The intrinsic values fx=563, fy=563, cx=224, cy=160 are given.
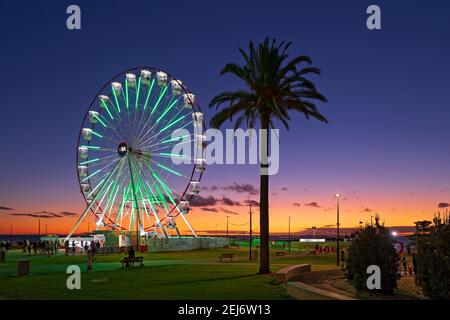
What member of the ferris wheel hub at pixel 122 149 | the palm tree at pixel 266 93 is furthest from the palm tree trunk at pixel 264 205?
the ferris wheel hub at pixel 122 149

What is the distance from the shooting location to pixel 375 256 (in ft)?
69.7

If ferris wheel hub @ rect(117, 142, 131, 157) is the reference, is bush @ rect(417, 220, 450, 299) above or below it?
below

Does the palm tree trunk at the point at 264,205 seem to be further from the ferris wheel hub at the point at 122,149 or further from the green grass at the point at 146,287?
the ferris wheel hub at the point at 122,149

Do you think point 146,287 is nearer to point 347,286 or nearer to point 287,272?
point 287,272

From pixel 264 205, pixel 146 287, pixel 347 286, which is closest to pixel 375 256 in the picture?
pixel 347 286

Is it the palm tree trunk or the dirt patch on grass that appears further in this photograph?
the palm tree trunk

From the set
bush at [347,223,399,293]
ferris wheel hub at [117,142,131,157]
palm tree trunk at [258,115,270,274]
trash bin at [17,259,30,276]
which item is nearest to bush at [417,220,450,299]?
bush at [347,223,399,293]

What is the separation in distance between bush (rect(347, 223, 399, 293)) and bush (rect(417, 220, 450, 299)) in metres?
2.58

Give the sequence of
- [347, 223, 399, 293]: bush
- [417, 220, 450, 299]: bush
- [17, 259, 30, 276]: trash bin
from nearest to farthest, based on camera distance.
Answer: [417, 220, 450, 299]: bush
[347, 223, 399, 293]: bush
[17, 259, 30, 276]: trash bin

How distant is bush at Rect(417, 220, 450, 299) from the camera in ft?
56.4

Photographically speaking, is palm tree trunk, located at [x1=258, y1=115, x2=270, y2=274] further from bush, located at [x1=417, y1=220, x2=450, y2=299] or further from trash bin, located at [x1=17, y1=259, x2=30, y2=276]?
bush, located at [x1=417, y1=220, x2=450, y2=299]

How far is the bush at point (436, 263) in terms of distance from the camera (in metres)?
17.2
